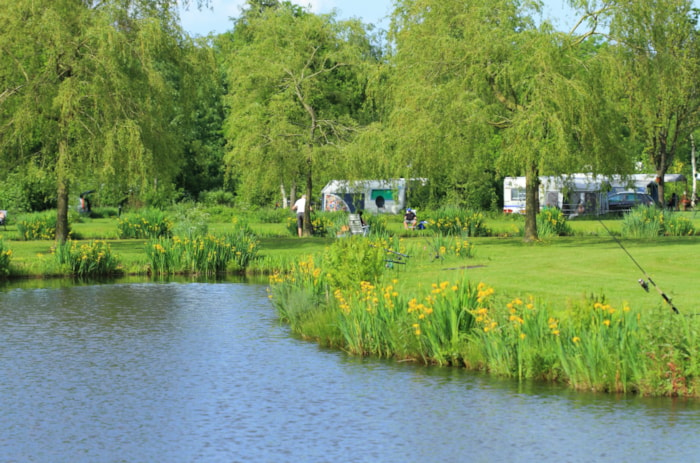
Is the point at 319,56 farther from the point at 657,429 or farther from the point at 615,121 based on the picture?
the point at 657,429

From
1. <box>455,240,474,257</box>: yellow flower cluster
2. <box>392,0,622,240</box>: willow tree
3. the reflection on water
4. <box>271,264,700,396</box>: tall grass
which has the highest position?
<box>392,0,622,240</box>: willow tree

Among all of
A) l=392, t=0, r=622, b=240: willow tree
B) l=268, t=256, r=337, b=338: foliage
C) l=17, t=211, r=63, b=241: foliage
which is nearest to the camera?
l=268, t=256, r=337, b=338: foliage

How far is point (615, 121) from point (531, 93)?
2.72 m

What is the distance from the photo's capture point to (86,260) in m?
26.5

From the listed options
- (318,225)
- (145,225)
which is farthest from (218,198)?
(145,225)

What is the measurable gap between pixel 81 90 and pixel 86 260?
641 centimetres

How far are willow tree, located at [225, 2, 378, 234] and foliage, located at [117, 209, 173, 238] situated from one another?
11.4 ft

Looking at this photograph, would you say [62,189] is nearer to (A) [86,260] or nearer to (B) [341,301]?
(A) [86,260]

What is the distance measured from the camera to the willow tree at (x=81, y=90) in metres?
29.4

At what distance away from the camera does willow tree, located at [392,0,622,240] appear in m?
28.9

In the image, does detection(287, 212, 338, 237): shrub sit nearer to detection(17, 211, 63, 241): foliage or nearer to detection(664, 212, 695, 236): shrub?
detection(17, 211, 63, 241): foliage

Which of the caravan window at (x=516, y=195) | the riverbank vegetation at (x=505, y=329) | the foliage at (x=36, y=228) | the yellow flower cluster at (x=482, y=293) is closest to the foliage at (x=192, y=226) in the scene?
the foliage at (x=36, y=228)

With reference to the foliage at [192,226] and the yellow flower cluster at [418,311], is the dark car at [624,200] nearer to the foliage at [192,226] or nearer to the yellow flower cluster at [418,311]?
the foliage at [192,226]

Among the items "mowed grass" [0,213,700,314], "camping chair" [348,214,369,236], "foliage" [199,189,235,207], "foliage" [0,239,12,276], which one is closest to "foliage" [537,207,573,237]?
"mowed grass" [0,213,700,314]
